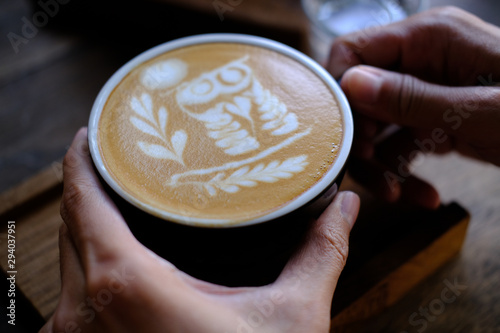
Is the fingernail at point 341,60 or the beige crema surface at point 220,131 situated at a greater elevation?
the beige crema surface at point 220,131

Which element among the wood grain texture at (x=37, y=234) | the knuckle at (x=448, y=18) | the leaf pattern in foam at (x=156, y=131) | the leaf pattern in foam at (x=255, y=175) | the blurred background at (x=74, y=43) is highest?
the knuckle at (x=448, y=18)

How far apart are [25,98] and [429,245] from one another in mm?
966

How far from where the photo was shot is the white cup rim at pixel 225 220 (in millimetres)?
604

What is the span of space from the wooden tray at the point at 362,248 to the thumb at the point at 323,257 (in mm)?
144

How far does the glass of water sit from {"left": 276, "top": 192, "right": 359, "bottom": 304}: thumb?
0.60m

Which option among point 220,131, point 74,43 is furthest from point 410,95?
point 74,43

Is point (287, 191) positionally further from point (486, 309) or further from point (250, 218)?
point (486, 309)

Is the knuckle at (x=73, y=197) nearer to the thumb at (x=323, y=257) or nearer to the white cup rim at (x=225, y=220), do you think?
the white cup rim at (x=225, y=220)

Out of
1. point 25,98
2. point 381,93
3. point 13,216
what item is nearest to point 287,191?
point 381,93

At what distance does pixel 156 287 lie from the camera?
57 centimetres

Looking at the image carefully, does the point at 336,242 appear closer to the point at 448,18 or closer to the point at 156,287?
the point at 156,287

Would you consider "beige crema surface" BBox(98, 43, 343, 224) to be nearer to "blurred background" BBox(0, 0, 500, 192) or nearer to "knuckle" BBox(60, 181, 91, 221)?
"knuckle" BBox(60, 181, 91, 221)

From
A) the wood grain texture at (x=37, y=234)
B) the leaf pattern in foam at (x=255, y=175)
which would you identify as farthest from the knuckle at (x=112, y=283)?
the wood grain texture at (x=37, y=234)

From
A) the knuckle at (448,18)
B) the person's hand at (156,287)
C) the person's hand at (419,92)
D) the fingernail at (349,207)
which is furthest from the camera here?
the knuckle at (448,18)
